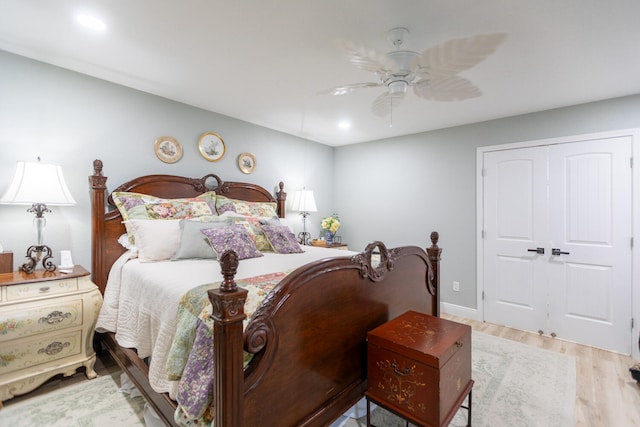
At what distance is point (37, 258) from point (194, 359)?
1895 mm

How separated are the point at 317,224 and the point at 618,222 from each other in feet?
11.7

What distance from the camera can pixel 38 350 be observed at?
206 centimetres

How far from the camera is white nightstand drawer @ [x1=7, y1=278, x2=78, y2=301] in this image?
1.98 m

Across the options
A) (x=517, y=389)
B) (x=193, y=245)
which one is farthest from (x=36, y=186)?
(x=517, y=389)

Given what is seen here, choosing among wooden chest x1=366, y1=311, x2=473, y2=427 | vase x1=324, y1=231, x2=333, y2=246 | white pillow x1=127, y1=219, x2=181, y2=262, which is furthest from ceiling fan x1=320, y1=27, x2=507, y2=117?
vase x1=324, y1=231, x2=333, y2=246

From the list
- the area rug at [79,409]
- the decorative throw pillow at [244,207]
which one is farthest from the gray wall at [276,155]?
the area rug at [79,409]

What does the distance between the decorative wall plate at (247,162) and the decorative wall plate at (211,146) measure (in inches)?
10.1

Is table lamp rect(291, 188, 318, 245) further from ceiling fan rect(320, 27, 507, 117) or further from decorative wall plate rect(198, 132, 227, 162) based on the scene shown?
ceiling fan rect(320, 27, 507, 117)

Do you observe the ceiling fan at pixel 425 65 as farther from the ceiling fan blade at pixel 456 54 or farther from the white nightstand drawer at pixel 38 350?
the white nightstand drawer at pixel 38 350

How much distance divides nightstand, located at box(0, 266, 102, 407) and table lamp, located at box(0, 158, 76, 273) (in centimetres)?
13

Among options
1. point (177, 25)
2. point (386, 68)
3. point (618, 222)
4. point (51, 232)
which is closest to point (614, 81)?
point (618, 222)

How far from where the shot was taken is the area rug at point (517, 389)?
192cm

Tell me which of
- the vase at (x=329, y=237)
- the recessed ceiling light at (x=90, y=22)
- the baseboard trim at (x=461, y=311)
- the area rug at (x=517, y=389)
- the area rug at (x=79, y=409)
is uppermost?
the recessed ceiling light at (x=90, y=22)

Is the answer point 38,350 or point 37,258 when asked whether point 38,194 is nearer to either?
point 37,258
